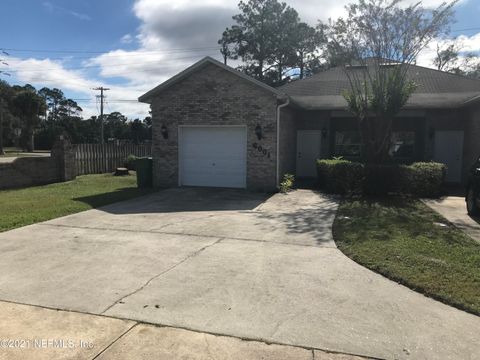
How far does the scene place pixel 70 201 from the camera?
38.8 ft

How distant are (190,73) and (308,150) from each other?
695 cm

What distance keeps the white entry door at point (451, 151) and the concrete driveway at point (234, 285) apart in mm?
10905

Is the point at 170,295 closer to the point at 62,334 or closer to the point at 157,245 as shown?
the point at 62,334

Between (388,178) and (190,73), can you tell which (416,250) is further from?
(190,73)

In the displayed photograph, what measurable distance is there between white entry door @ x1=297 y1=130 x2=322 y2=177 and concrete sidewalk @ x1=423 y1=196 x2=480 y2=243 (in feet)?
22.3

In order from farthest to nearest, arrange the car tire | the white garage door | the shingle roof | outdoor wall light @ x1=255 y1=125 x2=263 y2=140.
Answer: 1. the shingle roof
2. the white garage door
3. outdoor wall light @ x1=255 y1=125 x2=263 y2=140
4. the car tire

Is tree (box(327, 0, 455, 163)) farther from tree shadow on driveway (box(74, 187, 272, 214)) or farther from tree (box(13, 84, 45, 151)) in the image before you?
tree (box(13, 84, 45, 151))

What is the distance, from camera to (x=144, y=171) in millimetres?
15383

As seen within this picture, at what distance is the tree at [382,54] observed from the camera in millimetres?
14102

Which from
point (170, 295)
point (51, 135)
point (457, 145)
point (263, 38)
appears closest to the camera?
point (170, 295)

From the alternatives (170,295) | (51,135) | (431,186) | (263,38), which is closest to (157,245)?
(170,295)

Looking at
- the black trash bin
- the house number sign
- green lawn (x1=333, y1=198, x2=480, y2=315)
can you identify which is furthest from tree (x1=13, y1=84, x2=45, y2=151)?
green lawn (x1=333, y1=198, x2=480, y2=315)

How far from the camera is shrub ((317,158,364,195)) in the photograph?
A: 43.7ft

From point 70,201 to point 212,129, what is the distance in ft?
17.8
